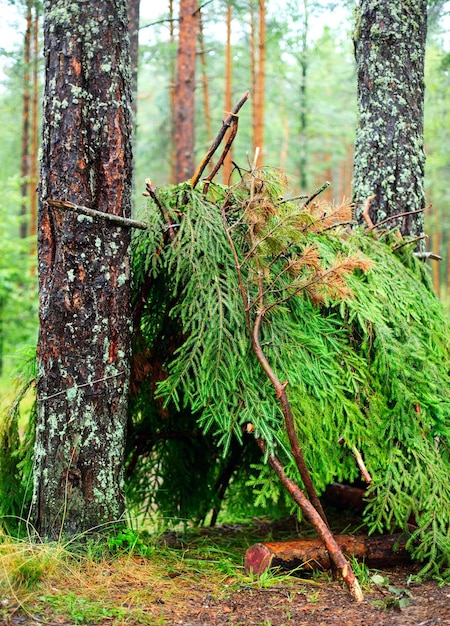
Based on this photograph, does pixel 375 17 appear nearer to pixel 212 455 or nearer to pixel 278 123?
pixel 212 455

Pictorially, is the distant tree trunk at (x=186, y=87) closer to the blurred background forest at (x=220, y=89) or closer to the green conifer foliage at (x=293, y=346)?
the blurred background forest at (x=220, y=89)

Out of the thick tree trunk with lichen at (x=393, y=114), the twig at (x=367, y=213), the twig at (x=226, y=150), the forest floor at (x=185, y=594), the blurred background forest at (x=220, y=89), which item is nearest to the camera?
the forest floor at (x=185, y=594)

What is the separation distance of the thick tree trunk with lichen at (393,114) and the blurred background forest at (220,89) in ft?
2.20

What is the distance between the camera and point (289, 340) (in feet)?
12.8

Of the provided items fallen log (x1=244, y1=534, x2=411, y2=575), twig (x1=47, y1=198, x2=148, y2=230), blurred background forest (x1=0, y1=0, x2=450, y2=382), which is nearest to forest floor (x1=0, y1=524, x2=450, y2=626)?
fallen log (x1=244, y1=534, x2=411, y2=575)

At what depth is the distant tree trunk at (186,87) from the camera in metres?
12.6

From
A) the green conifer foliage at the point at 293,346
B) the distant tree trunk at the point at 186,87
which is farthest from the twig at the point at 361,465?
the distant tree trunk at the point at 186,87

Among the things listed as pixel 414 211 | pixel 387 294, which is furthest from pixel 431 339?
pixel 414 211

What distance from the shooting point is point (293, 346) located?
3852 mm

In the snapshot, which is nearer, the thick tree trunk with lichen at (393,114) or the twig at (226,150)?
the twig at (226,150)

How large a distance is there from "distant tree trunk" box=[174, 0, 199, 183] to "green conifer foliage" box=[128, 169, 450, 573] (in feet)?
30.3

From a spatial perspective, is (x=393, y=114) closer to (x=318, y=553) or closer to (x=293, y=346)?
(x=293, y=346)

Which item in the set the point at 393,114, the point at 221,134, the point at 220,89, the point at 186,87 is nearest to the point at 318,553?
the point at 221,134

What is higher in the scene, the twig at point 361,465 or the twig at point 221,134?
the twig at point 221,134
